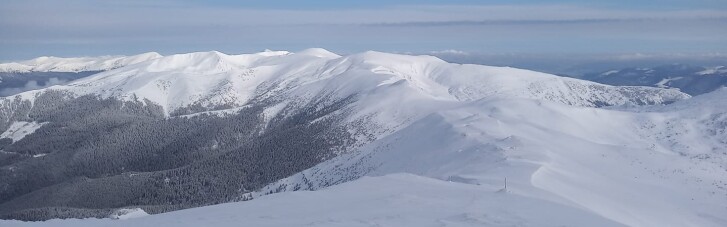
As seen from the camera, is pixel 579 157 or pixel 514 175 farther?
pixel 579 157

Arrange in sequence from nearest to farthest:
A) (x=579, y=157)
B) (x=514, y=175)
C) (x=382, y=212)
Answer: (x=382, y=212) < (x=514, y=175) < (x=579, y=157)

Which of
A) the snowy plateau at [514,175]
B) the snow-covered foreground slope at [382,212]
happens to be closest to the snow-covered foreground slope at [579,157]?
the snowy plateau at [514,175]

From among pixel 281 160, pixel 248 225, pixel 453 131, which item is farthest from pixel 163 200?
pixel 248 225

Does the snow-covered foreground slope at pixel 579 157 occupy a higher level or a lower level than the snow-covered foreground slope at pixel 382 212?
lower

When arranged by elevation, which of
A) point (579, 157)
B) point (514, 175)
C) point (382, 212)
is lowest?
point (579, 157)

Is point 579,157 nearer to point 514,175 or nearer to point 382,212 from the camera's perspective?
point 514,175

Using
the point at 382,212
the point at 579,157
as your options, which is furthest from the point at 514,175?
the point at 382,212

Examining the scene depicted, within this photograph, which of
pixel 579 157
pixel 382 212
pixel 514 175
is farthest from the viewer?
pixel 579 157

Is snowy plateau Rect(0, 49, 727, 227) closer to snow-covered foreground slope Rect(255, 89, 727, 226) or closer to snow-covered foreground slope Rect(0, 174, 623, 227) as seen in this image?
snow-covered foreground slope Rect(0, 174, 623, 227)

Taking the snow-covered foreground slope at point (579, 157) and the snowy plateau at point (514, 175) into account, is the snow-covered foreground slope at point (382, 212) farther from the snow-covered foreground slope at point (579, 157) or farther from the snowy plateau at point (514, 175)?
the snow-covered foreground slope at point (579, 157)
